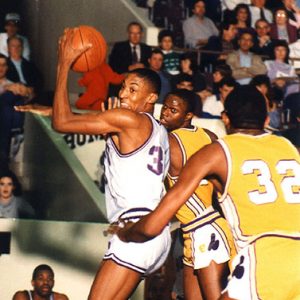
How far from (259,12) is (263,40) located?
2.58 feet

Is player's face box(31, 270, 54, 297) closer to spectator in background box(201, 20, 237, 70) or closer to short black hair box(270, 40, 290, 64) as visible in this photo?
spectator in background box(201, 20, 237, 70)

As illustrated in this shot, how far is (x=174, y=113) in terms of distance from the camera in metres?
8.48

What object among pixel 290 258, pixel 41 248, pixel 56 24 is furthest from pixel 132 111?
pixel 56 24

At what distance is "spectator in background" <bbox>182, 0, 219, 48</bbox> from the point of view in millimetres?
14516

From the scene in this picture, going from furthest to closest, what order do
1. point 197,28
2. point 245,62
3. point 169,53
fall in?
1. point 197,28
2. point 245,62
3. point 169,53

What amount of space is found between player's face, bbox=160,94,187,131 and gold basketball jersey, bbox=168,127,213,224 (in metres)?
0.15

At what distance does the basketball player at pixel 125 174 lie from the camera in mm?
7000

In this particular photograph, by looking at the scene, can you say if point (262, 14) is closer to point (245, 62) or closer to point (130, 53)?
point (245, 62)

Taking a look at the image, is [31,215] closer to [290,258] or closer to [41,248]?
[41,248]

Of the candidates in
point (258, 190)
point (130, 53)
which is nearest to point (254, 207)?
point (258, 190)

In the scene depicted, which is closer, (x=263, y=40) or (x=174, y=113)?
(x=174, y=113)

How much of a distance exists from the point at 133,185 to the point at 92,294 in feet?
2.54

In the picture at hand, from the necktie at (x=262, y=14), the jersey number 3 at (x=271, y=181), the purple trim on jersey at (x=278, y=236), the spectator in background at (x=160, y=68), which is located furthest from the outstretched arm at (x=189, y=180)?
the necktie at (x=262, y=14)

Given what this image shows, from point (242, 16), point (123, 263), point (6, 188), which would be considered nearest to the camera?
point (123, 263)
